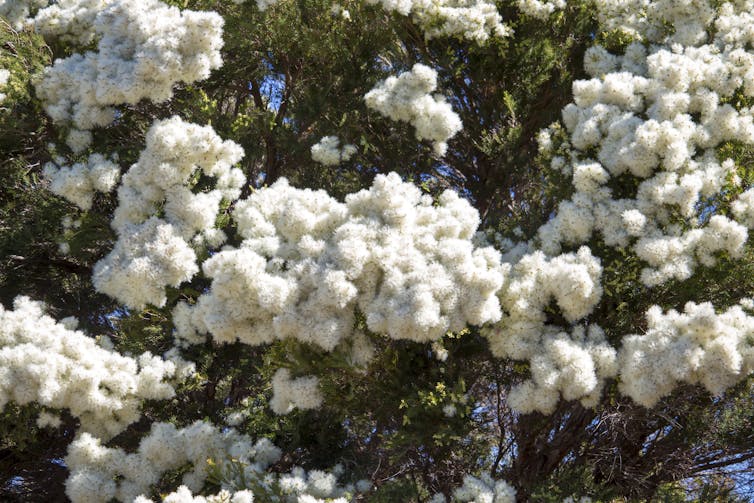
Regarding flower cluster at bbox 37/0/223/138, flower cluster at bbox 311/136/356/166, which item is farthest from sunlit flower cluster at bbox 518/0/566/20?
flower cluster at bbox 37/0/223/138

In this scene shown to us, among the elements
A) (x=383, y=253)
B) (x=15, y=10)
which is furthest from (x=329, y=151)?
(x=15, y=10)

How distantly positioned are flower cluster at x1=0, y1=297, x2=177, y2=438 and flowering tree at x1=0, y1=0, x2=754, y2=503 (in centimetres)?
2

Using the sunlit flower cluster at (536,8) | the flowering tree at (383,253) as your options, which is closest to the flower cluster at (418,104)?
the flowering tree at (383,253)

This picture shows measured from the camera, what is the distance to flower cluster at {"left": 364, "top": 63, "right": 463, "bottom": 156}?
8.12 meters

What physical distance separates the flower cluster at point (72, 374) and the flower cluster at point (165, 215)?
67 centimetres

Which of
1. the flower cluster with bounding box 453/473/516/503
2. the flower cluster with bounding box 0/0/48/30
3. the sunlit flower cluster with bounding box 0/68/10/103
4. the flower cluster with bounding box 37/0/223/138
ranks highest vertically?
the flower cluster with bounding box 0/0/48/30

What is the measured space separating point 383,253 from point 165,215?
2.04 meters

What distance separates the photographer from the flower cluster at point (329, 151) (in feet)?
28.0

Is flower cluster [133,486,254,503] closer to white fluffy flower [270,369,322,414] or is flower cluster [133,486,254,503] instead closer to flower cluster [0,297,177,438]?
white fluffy flower [270,369,322,414]

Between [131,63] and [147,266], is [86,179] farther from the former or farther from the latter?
[147,266]

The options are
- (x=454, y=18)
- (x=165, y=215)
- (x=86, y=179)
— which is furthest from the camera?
(x=454, y=18)

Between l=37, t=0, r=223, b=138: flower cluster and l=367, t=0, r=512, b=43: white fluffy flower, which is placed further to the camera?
l=367, t=0, r=512, b=43: white fluffy flower

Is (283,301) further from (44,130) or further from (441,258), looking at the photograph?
(44,130)

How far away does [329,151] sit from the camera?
8531 millimetres
